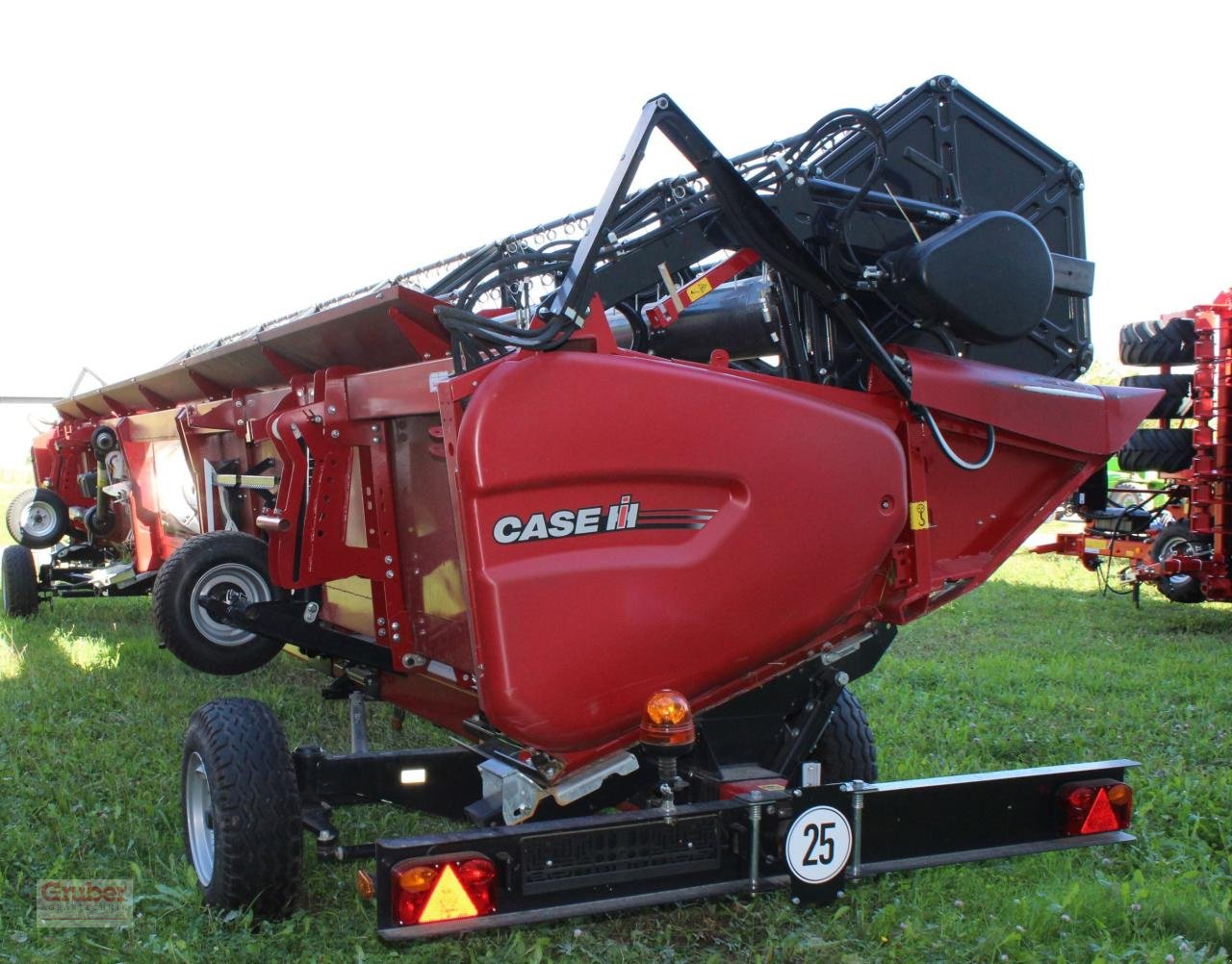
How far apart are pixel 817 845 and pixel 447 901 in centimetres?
104

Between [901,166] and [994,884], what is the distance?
2.31m

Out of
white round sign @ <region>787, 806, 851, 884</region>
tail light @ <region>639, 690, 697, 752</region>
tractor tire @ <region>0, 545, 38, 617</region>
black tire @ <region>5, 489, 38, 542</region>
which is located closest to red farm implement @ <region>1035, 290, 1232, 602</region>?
white round sign @ <region>787, 806, 851, 884</region>

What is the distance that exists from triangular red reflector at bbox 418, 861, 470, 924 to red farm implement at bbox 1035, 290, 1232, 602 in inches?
260

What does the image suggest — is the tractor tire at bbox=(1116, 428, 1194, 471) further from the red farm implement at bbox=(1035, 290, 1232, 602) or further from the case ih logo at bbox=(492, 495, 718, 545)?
the case ih logo at bbox=(492, 495, 718, 545)

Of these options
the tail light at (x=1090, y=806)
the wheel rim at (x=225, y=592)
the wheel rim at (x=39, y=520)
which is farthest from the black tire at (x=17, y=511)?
the tail light at (x=1090, y=806)

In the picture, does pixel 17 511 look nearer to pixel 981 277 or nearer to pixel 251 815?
pixel 251 815

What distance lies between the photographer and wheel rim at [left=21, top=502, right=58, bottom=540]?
9.29 meters

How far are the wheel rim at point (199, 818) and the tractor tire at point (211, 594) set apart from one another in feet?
3.47

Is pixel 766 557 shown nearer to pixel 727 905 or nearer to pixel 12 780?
pixel 727 905

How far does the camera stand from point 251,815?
3.22 meters

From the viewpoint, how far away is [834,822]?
3207 mm

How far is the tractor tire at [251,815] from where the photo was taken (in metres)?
3.21

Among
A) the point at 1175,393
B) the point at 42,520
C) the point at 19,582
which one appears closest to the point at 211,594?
the point at 19,582

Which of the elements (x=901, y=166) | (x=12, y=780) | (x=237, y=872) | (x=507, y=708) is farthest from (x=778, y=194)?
(x=12, y=780)
